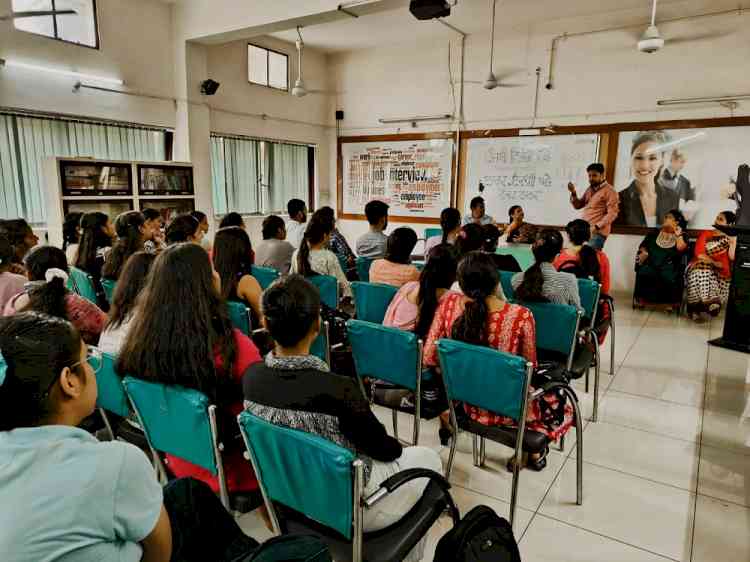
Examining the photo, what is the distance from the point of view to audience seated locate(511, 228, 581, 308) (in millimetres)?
2756

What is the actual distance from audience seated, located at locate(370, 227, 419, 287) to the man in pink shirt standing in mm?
3549

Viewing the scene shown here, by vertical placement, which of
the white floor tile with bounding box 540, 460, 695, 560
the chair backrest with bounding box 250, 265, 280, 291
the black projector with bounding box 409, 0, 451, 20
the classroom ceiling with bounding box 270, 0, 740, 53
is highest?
the classroom ceiling with bounding box 270, 0, 740, 53

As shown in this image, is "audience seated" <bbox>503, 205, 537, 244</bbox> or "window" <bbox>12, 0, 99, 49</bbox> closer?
"window" <bbox>12, 0, 99, 49</bbox>

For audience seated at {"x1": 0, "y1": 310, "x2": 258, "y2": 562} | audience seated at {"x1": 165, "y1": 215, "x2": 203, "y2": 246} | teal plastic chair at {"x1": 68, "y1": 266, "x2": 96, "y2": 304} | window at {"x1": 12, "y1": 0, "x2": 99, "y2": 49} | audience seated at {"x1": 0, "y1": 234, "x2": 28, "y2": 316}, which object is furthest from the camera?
window at {"x1": 12, "y1": 0, "x2": 99, "y2": 49}

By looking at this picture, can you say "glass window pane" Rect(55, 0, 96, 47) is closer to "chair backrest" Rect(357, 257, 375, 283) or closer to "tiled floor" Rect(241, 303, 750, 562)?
"chair backrest" Rect(357, 257, 375, 283)

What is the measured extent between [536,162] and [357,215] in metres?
3.17

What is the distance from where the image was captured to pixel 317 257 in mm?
3494

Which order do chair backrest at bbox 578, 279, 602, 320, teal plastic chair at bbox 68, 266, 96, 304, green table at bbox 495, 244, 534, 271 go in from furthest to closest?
green table at bbox 495, 244, 534, 271
teal plastic chair at bbox 68, 266, 96, 304
chair backrest at bbox 578, 279, 602, 320

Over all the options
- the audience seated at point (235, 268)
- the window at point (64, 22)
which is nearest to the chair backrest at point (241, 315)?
the audience seated at point (235, 268)

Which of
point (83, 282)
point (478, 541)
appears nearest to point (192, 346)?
point (478, 541)

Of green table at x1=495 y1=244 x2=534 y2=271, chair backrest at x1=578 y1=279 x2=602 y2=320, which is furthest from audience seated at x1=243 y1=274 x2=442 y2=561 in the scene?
green table at x1=495 y1=244 x2=534 y2=271

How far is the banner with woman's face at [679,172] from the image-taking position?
5586 mm

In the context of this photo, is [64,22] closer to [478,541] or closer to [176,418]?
[176,418]

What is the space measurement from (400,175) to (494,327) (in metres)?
6.18
